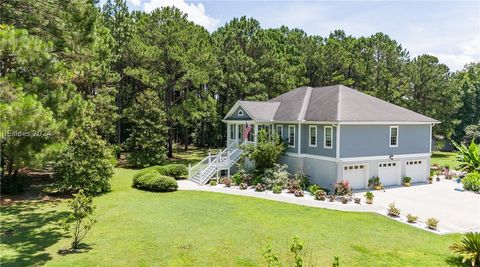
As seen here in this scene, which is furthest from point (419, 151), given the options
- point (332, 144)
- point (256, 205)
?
point (256, 205)

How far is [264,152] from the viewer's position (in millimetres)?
23797

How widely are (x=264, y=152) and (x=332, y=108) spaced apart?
5810mm

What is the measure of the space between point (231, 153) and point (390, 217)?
44.5 ft

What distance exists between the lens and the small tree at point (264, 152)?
23844 mm

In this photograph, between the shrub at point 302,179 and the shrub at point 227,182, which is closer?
the shrub at point 302,179

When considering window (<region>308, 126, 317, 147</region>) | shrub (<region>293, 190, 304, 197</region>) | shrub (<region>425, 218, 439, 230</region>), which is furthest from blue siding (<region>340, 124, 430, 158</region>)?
shrub (<region>425, 218, 439, 230</region>)

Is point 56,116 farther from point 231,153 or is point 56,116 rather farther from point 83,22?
point 231,153

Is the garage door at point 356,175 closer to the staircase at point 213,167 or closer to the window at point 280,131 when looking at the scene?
the window at point 280,131

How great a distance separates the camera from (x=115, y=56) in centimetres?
3133

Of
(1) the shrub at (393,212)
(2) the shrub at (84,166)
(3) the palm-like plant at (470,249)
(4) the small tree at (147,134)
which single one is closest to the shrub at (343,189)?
(1) the shrub at (393,212)

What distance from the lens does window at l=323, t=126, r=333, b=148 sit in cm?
2227

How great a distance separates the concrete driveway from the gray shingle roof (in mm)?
4994

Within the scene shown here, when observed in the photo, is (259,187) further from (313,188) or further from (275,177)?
(313,188)

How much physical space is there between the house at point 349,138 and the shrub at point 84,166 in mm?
8220
